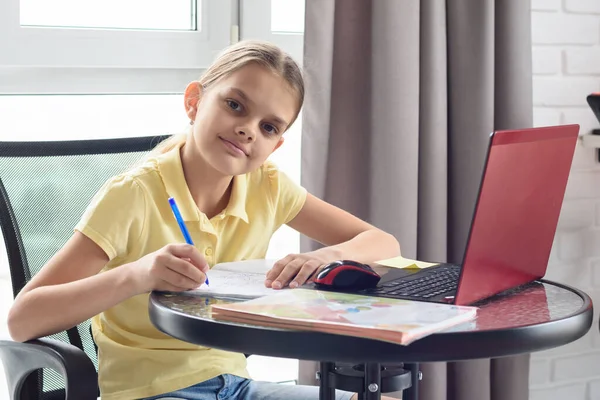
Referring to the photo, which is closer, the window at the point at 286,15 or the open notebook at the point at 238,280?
the open notebook at the point at 238,280

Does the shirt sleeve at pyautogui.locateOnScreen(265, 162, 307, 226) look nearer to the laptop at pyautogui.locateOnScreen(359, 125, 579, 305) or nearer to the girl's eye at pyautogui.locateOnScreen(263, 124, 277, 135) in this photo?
the girl's eye at pyautogui.locateOnScreen(263, 124, 277, 135)

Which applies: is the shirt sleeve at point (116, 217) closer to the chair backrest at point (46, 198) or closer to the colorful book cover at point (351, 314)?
the chair backrest at point (46, 198)

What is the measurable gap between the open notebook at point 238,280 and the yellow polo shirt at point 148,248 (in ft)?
0.26

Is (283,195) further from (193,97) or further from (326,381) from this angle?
(326,381)

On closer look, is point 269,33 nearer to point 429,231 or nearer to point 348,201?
point 348,201

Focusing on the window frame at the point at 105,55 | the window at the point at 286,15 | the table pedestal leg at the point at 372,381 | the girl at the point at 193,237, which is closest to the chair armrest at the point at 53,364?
the girl at the point at 193,237

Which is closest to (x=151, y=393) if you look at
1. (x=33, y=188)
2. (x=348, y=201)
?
(x=33, y=188)

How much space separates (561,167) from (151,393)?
697 mm

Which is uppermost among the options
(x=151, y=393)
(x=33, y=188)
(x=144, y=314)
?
(x=33, y=188)

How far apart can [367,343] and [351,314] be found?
0.08 metres

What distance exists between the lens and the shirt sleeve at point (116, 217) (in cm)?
133

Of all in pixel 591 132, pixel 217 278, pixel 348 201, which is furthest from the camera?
pixel 591 132

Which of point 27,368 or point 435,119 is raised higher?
point 435,119

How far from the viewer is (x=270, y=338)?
3.14 ft
